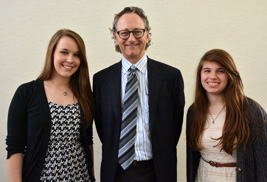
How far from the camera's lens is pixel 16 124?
1.51 meters

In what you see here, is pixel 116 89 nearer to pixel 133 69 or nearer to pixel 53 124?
pixel 133 69

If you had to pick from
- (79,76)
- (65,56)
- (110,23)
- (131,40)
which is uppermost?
(110,23)

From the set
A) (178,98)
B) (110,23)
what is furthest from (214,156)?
(110,23)

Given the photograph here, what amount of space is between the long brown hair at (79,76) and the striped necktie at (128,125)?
0.95 ft

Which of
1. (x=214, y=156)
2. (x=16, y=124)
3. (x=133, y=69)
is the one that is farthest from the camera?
(x=133, y=69)

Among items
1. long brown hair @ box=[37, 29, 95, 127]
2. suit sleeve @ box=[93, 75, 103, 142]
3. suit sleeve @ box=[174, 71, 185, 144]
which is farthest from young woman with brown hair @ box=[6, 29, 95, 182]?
suit sleeve @ box=[174, 71, 185, 144]

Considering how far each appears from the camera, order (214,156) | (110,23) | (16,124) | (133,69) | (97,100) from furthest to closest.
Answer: (110,23), (97,100), (133,69), (214,156), (16,124)

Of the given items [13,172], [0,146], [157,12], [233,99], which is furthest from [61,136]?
[157,12]

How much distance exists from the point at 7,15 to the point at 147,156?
2234 mm

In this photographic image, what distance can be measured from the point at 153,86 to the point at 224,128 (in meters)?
0.57

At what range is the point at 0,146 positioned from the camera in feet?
Result: 8.63

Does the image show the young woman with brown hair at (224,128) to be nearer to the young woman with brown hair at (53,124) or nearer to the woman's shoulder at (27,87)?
the young woman with brown hair at (53,124)

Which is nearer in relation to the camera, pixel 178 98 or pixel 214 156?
pixel 214 156

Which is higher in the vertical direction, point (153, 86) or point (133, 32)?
point (133, 32)
